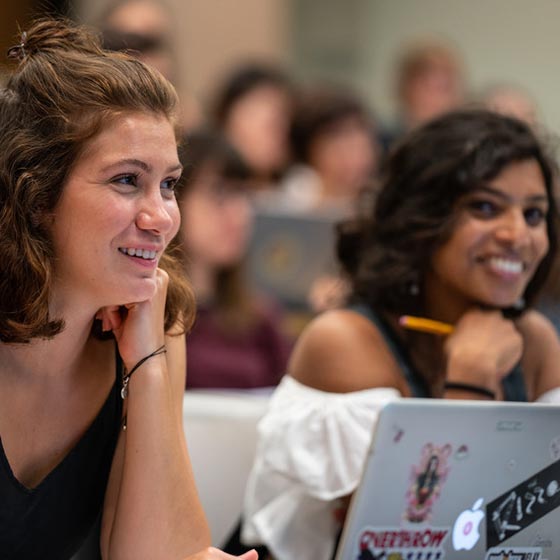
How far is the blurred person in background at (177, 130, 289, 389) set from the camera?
3279mm

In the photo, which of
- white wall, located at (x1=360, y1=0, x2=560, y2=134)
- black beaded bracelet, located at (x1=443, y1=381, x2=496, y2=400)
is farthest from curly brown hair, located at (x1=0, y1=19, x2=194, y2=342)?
white wall, located at (x1=360, y1=0, x2=560, y2=134)

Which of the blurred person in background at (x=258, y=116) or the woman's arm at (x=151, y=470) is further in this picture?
the blurred person in background at (x=258, y=116)

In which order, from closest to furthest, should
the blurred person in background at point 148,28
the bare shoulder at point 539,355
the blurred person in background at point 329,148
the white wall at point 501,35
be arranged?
the bare shoulder at point 539,355 < the blurred person in background at point 148,28 < the blurred person in background at point 329,148 < the white wall at point 501,35

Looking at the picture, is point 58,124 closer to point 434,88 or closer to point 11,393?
point 11,393

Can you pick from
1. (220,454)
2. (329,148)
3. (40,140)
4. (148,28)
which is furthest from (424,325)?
(329,148)

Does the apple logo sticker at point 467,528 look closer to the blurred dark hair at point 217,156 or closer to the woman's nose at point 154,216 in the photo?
the woman's nose at point 154,216

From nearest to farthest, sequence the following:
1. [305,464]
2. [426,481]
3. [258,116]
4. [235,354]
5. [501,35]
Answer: [426,481], [305,464], [235,354], [258,116], [501,35]

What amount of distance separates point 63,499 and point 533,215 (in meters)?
0.98

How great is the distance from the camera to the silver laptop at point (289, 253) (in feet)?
12.6

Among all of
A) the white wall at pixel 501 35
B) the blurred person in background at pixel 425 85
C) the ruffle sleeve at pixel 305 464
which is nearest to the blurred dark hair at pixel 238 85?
the blurred person in background at pixel 425 85

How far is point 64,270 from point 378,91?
252 inches

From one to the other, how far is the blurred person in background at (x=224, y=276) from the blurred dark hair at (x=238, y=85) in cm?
166

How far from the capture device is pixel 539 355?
2191 mm

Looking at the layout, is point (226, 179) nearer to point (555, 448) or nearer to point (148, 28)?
point (148, 28)
